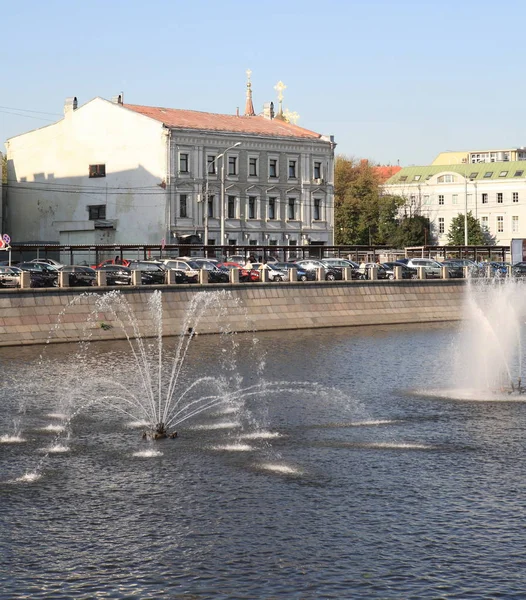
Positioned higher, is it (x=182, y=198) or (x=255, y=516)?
(x=182, y=198)

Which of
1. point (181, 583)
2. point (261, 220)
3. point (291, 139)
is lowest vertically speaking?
point (181, 583)

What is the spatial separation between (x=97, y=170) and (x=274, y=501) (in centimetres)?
6582

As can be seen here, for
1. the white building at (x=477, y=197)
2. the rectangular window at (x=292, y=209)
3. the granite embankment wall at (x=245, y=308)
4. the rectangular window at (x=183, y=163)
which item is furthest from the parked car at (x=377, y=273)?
the white building at (x=477, y=197)

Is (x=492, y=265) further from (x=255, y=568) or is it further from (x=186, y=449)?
(x=255, y=568)

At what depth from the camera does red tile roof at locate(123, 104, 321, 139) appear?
8075 centimetres

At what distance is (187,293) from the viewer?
2013 inches

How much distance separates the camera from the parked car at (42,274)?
5022 centimetres

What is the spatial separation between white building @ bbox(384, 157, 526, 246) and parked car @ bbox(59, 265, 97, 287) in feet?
246

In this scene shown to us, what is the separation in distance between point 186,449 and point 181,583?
27.3ft

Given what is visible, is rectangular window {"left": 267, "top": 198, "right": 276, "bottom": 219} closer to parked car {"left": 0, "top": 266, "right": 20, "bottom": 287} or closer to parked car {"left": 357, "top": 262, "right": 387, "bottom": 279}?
parked car {"left": 357, "top": 262, "right": 387, "bottom": 279}

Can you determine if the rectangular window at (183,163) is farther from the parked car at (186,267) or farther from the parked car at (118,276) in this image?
the parked car at (118,276)

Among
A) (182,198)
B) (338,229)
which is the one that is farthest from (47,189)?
(338,229)

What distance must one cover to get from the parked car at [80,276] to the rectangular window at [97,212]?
2707 centimetres

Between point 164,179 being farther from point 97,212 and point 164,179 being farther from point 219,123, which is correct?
point 219,123
